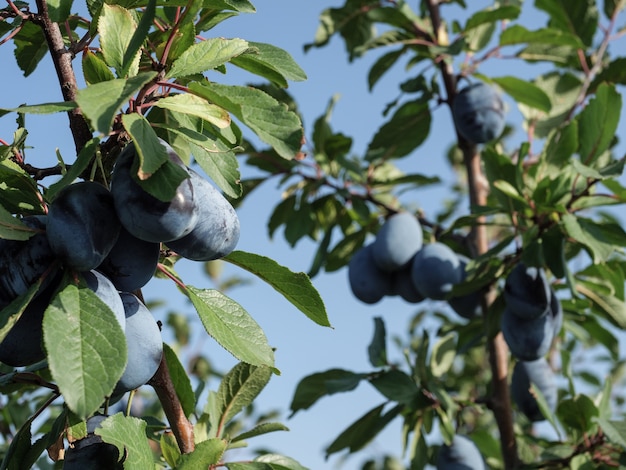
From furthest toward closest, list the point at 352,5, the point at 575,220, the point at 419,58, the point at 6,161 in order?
the point at 352,5
the point at 419,58
the point at 575,220
the point at 6,161

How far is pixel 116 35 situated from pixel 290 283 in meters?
0.39

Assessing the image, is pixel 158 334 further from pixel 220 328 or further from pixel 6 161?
pixel 6 161

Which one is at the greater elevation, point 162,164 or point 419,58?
point 419,58

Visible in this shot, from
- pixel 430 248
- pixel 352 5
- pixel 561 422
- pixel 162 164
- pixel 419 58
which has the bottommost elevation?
pixel 561 422

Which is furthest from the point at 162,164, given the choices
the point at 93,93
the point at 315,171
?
the point at 315,171

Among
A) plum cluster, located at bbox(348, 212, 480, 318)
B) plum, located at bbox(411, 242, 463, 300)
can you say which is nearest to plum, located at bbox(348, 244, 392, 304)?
plum cluster, located at bbox(348, 212, 480, 318)

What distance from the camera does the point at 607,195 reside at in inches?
72.2

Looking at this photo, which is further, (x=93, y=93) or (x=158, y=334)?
(x=158, y=334)

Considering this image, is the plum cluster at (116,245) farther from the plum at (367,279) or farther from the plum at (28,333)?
the plum at (367,279)

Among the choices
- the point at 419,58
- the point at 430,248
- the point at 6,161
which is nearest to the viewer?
the point at 6,161

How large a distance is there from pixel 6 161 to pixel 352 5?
185 centimetres

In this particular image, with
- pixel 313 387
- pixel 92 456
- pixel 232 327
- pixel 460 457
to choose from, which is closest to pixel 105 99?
pixel 232 327

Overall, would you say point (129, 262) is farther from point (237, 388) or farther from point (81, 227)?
point (237, 388)

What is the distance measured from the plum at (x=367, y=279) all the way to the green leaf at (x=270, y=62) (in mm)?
1244
